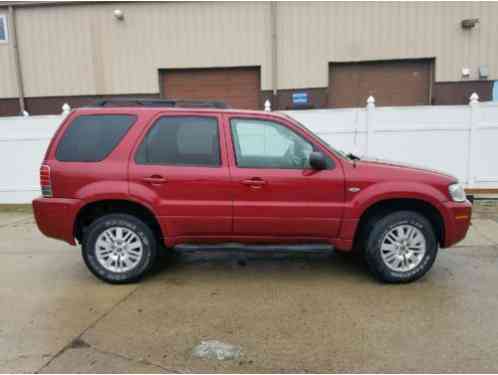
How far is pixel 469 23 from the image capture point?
447 inches

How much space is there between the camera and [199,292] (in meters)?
4.05

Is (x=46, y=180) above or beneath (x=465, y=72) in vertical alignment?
beneath

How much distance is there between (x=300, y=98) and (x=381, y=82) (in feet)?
8.55

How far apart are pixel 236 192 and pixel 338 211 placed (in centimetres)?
108

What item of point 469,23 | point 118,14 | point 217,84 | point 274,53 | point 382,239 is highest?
point 118,14

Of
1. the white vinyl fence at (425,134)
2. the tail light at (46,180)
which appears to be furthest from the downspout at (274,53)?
the tail light at (46,180)

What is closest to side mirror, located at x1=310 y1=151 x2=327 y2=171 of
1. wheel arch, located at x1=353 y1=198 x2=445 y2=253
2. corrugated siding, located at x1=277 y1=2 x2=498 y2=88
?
wheel arch, located at x1=353 y1=198 x2=445 y2=253

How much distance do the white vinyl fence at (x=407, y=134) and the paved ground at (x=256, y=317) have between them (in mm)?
3477

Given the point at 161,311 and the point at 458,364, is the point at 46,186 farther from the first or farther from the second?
the point at 458,364

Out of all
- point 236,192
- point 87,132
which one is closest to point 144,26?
point 87,132

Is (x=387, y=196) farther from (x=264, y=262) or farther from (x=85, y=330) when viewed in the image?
(x=85, y=330)

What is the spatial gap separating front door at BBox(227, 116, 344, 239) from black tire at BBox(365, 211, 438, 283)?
41 centimetres

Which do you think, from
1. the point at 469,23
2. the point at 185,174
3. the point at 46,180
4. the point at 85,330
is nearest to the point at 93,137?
the point at 46,180

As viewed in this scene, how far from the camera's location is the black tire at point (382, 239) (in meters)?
4.05
